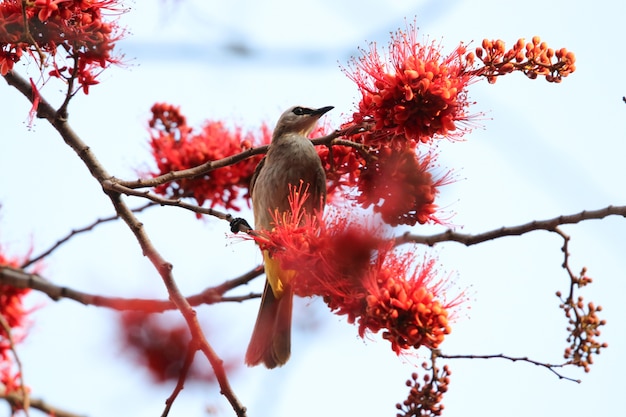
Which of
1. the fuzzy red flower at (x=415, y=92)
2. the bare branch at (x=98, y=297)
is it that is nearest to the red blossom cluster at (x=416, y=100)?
the fuzzy red flower at (x=415, y=92)

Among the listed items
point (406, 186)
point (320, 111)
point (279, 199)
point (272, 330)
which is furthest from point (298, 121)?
point (406, 186)

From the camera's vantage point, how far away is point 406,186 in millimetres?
4629

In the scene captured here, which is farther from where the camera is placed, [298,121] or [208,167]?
[298,121]

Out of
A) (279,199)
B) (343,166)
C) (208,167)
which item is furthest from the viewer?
(279,199)

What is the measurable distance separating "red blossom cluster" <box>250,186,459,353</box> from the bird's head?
2.12m

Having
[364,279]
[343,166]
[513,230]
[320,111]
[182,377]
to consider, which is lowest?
[182,377]

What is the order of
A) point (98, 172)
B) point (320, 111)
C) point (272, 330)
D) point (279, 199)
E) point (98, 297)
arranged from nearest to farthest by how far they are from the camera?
point (98, 172), point (98, 297), point (272, 330), point (279, 199), point (320, 111)

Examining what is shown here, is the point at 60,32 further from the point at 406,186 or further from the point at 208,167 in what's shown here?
the point at 406,186

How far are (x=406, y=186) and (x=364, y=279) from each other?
3.07ft

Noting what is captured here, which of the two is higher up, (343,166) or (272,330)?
(343,166)

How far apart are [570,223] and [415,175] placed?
3.29 feet

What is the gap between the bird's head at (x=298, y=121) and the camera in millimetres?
6391

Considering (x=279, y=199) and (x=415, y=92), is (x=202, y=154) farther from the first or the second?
(x=415, y=92)

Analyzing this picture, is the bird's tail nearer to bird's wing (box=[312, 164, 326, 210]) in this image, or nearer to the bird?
the bird
